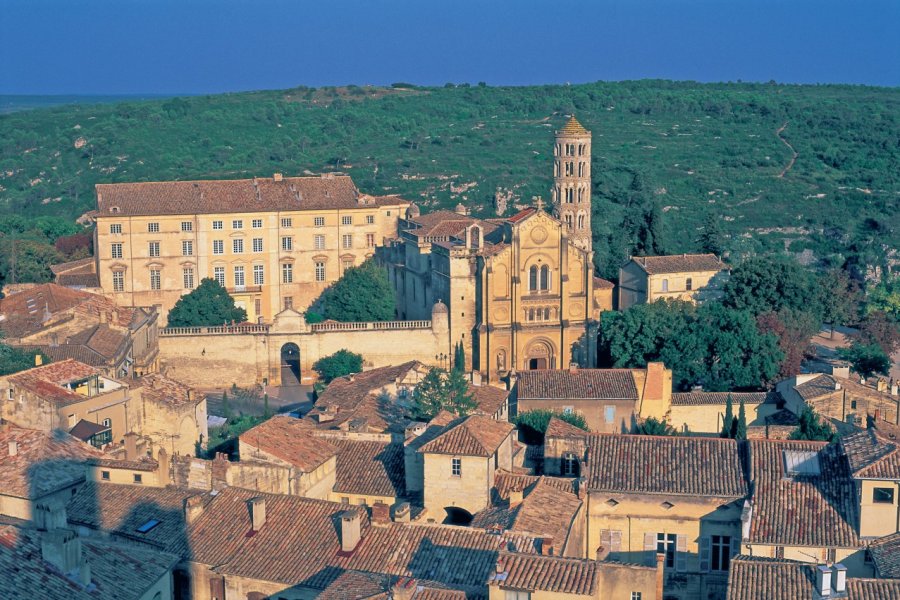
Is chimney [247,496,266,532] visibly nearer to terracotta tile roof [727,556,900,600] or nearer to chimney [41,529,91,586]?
chimney [41,529,91,586]

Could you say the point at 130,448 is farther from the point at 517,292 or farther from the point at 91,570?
the point at 517,292

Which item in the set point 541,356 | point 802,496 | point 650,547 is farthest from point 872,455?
point 541,356

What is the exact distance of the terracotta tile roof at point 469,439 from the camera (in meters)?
36.0

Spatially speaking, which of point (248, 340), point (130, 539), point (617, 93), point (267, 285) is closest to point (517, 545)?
point (130, 539)

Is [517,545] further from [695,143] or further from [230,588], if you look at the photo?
[695,143]

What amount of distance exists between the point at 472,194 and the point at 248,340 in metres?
46.0

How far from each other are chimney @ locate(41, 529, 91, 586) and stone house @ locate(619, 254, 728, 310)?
48.5m

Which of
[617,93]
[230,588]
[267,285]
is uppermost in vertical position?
[617,93]

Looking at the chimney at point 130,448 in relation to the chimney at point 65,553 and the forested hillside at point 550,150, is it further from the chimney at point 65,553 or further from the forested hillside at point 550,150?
the forested hillside at point 550,150

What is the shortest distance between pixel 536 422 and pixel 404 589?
2241 cm

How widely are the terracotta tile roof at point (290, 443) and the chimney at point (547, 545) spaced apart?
9095 mm

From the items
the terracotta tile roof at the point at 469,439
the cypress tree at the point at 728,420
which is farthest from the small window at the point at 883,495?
the cypress tree at the point at 728,420

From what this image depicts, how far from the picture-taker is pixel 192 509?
110 feet

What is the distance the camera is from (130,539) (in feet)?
109
